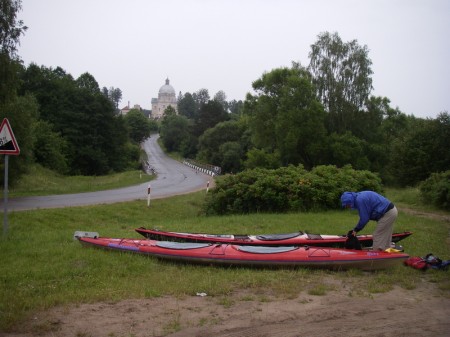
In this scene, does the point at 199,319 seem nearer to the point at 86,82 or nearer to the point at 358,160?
the point at 358,160

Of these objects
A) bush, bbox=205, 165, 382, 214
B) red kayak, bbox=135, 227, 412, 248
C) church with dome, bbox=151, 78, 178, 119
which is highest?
church with dome, bbox=151, 78, 178, 119

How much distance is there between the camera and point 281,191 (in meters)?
16.8

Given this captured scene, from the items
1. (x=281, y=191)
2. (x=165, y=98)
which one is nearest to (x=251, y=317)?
(x=281, y=191)

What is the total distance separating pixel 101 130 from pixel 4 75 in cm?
3607

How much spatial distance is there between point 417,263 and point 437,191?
1112 cm

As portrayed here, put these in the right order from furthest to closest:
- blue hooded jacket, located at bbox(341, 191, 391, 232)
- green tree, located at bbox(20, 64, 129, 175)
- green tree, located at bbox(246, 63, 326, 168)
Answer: green tree, located at bbox(20, 64, 129, 175) < green tree, located at bbox(246, 63, 326, 168) < blue hooded jacket, located at bbox(341, 191, 391, 232)

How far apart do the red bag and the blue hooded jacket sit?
1038 mm

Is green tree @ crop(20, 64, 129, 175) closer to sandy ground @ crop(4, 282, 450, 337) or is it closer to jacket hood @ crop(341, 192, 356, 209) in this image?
jacket hood @ crop(341, 192, 356, 209)

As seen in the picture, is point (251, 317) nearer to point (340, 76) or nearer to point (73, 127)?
point (340, 76)

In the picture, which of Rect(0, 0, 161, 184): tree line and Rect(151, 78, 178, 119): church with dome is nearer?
Rect(0, 0, 161, 184): tree line

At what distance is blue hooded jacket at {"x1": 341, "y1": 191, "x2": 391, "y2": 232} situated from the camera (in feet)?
26.8

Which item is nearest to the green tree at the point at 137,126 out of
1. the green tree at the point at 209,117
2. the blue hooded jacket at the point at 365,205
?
the green tree at the point at 209,117

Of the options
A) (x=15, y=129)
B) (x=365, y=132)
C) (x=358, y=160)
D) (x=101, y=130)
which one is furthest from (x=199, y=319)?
(x=101, y=130)

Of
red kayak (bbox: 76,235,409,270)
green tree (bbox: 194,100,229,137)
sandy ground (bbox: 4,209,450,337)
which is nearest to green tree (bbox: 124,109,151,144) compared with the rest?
green tree (bbox: 194,100,229,137)
